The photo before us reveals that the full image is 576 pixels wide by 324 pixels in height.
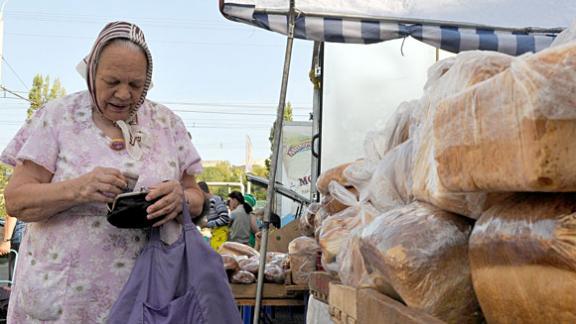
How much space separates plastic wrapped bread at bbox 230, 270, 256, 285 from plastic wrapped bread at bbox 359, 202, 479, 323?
3.24 m

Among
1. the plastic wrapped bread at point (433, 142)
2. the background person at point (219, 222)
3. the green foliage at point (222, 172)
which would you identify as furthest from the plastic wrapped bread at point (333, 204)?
the green foliage at point (222, 172)

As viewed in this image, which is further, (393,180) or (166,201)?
(166,201)

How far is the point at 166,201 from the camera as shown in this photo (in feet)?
6.68

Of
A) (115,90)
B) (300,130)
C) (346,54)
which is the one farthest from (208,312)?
(300,130)

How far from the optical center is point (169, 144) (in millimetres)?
2293

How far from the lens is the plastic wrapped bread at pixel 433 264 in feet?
3.87

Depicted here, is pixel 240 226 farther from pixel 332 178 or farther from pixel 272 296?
pixel 332 178

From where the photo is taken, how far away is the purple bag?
1961 millimetres

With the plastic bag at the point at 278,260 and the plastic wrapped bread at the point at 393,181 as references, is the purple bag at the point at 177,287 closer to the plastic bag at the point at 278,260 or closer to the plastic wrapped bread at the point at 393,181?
the plastic wrapped bread at the point at 393,181

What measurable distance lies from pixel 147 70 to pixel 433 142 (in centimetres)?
128

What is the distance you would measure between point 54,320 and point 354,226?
1.01 meters

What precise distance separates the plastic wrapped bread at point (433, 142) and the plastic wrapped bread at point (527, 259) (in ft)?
0.29

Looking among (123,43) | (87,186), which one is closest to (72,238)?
(87,186)

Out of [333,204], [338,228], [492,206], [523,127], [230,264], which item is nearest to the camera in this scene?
[523,127]
